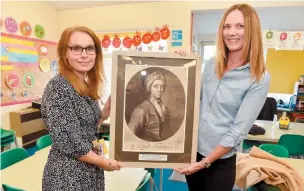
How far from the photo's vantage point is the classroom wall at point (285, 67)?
6992 mm

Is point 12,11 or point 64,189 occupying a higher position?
point 12,11

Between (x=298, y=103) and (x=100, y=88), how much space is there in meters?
7.04

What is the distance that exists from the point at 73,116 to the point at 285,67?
7.69 m

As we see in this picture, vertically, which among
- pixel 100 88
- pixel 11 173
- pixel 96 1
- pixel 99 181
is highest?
pixel 96 1

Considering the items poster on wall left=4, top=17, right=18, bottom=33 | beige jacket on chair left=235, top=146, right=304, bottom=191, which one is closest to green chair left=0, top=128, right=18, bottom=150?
poster on wall left=4, top=17, right=18, bottom=33

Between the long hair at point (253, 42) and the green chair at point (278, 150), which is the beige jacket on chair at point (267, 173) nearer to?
the long hair at point (253, 42)

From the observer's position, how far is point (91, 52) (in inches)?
43.8

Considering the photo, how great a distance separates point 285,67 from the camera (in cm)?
711

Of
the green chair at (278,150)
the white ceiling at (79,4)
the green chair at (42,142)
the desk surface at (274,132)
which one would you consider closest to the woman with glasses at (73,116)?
the green chair at (42,142)

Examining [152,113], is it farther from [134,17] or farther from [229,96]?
[134,17]

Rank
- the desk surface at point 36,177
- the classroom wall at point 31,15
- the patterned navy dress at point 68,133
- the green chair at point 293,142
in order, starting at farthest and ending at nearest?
the classroom wall at point 31,15 → the green chair at point 293,142 → the desk surface at point 36,177 → the patterned navy dress at point 68,133

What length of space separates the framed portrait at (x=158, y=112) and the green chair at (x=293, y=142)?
2.27m

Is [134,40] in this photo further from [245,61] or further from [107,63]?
[245,61]

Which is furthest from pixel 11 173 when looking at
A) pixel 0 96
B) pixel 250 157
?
pixel 0 96
